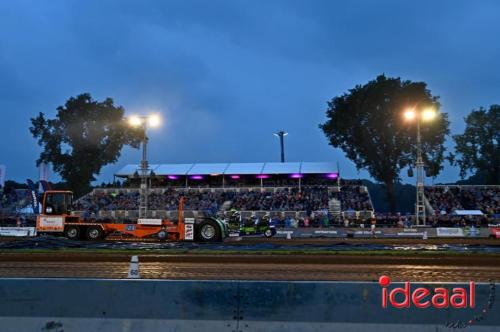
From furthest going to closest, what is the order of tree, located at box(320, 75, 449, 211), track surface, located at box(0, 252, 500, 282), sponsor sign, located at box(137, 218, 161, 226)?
1. tree, located at box(320, 75, 449, 211)
2. sponsor sign, located at box(137, 218, 161, 226)
3. track surface, located at box(0, 252, 500, 282)

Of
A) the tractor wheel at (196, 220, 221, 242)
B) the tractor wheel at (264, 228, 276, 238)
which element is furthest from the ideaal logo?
the tractor wheel at (264, 228, 276, 238)

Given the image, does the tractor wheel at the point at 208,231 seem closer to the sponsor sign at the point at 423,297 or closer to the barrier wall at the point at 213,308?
the barrier wall at the point at 213,308

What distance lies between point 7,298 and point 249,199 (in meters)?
42.8

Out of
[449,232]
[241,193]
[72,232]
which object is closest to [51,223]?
[72,232]

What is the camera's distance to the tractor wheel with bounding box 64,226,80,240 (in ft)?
88.5

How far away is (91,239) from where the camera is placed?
27016 millimetres

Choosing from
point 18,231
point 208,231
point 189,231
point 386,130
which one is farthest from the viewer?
point 386,130

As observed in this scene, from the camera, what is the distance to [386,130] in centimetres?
5512

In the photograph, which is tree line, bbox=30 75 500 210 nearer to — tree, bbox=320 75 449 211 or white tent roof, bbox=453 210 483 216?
tree, bbox=320 75 449 211

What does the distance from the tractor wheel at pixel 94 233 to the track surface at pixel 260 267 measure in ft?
25.6

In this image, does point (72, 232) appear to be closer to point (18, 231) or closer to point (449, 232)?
point (18, 231)

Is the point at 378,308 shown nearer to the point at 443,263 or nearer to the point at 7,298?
the point at 7,298

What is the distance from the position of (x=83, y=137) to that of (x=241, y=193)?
26810 millimetres

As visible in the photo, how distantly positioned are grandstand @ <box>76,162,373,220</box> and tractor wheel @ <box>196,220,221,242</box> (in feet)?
56.3
